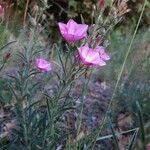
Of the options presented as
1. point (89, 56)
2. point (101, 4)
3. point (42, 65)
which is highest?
point (101, 4)

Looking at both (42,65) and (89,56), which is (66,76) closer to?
(89,56)

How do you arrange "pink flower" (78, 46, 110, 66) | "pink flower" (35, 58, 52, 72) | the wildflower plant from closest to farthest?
1. "pink flower" (78, 46, 110, 66)
2. the wildflower plant
3. "pink flower" (35, 58, 52, 72)

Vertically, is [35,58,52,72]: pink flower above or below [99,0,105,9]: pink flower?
below

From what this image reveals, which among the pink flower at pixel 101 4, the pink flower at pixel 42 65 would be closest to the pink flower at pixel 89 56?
the pink flower at pixel 101 4

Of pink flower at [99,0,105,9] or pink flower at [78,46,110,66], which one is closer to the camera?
pink flower at [78,46,110,66]

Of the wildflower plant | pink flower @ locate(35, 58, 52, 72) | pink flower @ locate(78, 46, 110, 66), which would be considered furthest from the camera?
pink flower @ locate(35, 58, 52, 72)

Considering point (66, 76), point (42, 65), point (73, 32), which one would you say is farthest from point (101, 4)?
point (42, 65)

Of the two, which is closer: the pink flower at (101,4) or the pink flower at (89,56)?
the pink flower at (89,56)

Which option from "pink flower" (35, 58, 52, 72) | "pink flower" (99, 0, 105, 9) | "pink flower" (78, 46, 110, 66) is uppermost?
"pink flower" (99, 0, 105, 9)

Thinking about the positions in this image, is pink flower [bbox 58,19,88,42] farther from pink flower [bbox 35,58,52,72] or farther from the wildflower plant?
pink flower [bbox 35,58,52,72]

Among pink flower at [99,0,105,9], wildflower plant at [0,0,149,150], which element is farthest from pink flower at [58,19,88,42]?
pink flower at [99,0,105,9]

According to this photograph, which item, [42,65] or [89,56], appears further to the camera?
[42,65]

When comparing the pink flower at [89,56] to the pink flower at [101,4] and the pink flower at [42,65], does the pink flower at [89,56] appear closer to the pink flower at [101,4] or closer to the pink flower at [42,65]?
the pink flower at [101,4]
